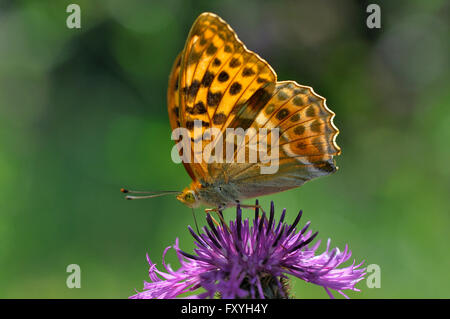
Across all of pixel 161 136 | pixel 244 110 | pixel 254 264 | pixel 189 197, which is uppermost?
pixel 161 136

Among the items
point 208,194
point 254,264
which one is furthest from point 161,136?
point 254,264

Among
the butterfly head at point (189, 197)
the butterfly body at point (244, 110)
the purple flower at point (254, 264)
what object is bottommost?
the purple flower at point (254, 264)

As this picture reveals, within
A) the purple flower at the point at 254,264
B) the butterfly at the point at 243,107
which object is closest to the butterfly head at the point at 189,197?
the butterfly at the point at 243,107

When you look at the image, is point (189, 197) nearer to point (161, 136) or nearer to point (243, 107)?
point (243, 107)

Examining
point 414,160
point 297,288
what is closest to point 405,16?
point 414,160

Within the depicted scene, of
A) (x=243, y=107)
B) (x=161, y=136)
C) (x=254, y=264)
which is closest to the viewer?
(x=254, y=264)

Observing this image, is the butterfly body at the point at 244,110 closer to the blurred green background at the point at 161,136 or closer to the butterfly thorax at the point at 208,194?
the butterfly thorax at the point at 208,194

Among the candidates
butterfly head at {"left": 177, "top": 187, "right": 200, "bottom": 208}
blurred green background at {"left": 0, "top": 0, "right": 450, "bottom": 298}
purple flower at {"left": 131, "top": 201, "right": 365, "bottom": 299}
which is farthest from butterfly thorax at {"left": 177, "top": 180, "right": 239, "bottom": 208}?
blurred green background at {"left": 0, "top": 0, "right": 450, "bottom": 298}
